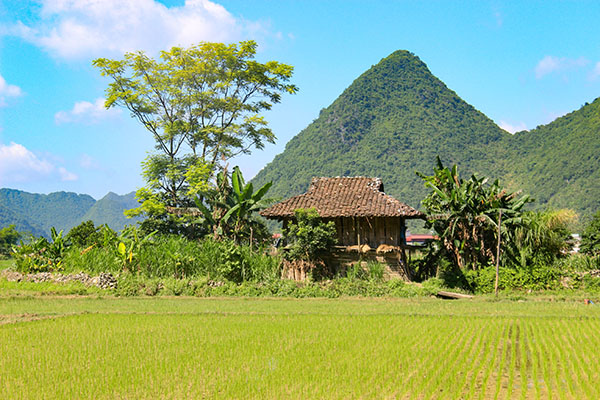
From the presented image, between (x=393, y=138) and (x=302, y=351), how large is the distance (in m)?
61.3

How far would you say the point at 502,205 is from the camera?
18.0m

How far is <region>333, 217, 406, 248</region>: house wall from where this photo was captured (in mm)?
17938

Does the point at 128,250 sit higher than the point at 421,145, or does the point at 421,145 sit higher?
the point at 421,145

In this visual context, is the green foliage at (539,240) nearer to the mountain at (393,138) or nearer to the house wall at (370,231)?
the house wall at (370,231)

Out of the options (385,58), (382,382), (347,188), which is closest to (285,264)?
(347,188)

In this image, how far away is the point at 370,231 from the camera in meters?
18.1

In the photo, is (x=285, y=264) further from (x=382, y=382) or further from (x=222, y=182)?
(x=382, y=382)

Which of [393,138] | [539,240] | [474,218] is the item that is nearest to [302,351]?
[474,218]

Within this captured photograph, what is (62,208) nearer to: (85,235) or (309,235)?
(85,235)

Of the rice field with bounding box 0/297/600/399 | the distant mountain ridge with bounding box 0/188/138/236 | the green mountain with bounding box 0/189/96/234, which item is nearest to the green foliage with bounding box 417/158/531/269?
the rice field with bounding box 0/297/600/399

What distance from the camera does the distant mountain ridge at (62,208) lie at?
147625 millimetres

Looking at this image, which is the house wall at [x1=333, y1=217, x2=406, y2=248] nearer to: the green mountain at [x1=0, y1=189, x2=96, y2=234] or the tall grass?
the tall grass

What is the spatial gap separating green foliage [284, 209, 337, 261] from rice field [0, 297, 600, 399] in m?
3.45

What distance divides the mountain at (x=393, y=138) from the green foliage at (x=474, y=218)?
38313mm
